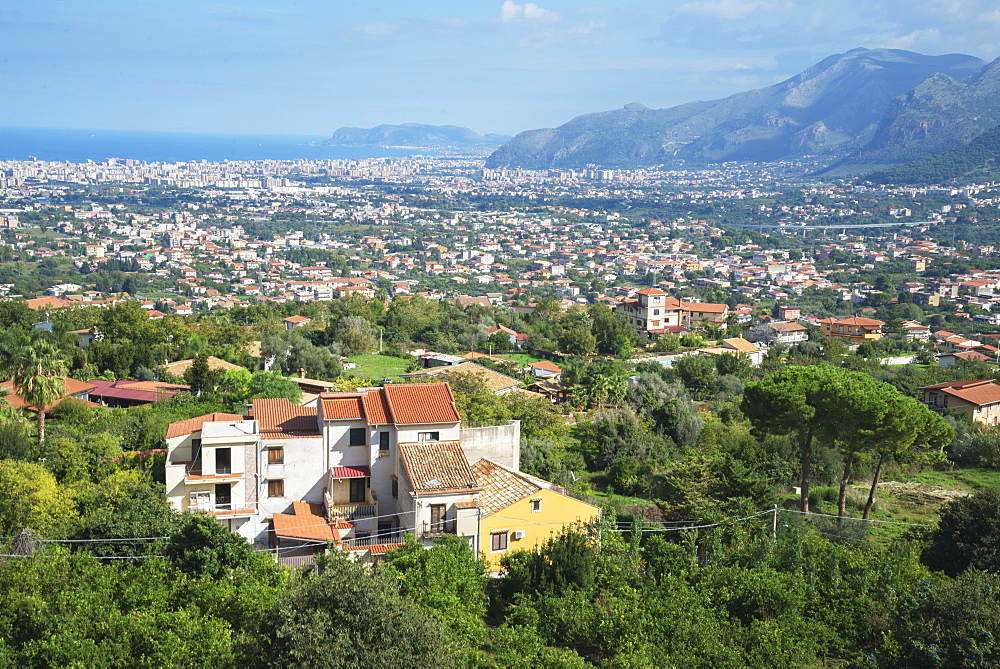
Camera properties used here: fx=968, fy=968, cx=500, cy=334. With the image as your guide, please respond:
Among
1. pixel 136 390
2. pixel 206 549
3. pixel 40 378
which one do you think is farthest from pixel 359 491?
pixel 136 390

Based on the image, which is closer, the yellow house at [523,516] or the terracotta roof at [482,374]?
the yellow house at [523,516]

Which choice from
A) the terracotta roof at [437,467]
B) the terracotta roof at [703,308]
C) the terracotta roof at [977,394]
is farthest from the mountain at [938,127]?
the terracotta roof at [437,467]

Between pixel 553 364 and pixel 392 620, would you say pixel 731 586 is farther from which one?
pixel 553 364

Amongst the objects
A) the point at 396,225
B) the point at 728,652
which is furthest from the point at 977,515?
the point at 396,225

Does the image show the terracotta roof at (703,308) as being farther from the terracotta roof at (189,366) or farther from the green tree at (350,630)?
the green tree at (350,630)

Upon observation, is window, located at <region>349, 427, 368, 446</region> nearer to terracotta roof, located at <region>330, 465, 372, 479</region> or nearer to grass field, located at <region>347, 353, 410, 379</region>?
terracotta roof, located at <region>330, 465, 372, 479</region>

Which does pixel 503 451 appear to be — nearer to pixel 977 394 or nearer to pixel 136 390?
pixel 136 390
